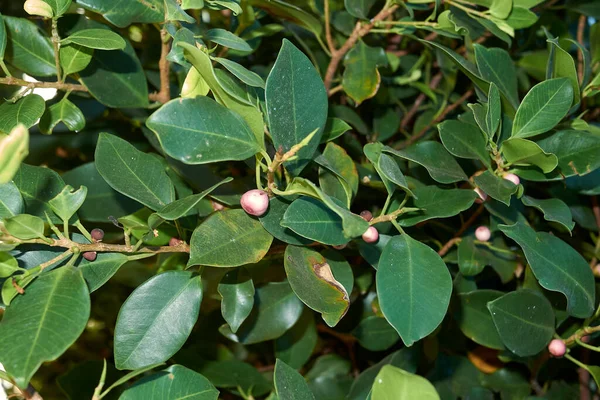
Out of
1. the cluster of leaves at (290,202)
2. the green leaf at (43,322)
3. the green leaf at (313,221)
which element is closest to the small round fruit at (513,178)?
the cluster of leaves at (290,202)

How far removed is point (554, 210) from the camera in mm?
679

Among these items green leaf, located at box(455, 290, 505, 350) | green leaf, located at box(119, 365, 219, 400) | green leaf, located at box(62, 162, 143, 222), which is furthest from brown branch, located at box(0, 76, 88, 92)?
green leaf, located at box(455, 290, 505, 350)

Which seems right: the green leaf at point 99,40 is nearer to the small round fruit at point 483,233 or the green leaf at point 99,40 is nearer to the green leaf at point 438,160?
the green leaf at point 438,160

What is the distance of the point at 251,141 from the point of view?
54 centimetres

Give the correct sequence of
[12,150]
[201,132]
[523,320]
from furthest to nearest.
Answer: [523,320] → [201,132] → [12,150]

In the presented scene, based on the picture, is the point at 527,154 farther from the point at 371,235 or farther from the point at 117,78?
the point at 117,78

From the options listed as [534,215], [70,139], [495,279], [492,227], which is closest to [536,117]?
[492,227]

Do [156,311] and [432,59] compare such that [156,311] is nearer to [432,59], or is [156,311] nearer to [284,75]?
[284,75]

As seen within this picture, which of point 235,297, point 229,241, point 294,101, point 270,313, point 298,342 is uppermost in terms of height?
point 294,101

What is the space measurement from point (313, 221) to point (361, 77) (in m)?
0.32

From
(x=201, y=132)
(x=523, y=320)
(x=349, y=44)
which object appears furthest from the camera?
(x=349, y=44)

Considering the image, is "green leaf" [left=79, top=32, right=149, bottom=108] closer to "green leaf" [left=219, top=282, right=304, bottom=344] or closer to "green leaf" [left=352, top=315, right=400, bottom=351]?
"green leaf" [left=219, top=282, right=304, bottom=344]

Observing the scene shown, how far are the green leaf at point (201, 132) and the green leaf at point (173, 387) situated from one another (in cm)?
21

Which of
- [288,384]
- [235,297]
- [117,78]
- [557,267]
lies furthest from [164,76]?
[557,267]
